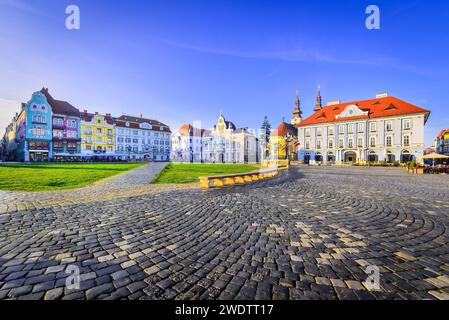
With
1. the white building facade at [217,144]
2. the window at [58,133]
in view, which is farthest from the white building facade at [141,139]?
the window at [58,133]

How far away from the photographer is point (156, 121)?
8019cm

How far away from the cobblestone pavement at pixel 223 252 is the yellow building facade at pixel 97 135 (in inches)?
2463

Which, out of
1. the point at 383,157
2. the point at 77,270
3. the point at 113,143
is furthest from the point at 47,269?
the point at 113,143

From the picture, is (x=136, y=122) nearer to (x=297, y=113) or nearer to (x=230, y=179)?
(x=297, y=113)

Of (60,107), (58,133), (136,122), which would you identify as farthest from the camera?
(136,122)

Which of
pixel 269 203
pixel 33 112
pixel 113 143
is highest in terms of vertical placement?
pixel 33 112

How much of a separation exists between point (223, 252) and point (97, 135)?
69.2m

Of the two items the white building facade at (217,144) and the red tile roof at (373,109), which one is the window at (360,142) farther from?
the white building facade at (217,144)

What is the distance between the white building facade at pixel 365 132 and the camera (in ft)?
133

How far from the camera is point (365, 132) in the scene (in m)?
45.7

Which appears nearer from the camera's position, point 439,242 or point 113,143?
point 439,242

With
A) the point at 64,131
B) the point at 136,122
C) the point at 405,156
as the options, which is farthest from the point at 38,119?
the point at 405,156

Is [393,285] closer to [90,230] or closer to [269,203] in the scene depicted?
[269,203]

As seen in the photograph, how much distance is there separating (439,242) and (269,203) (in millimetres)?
4026
